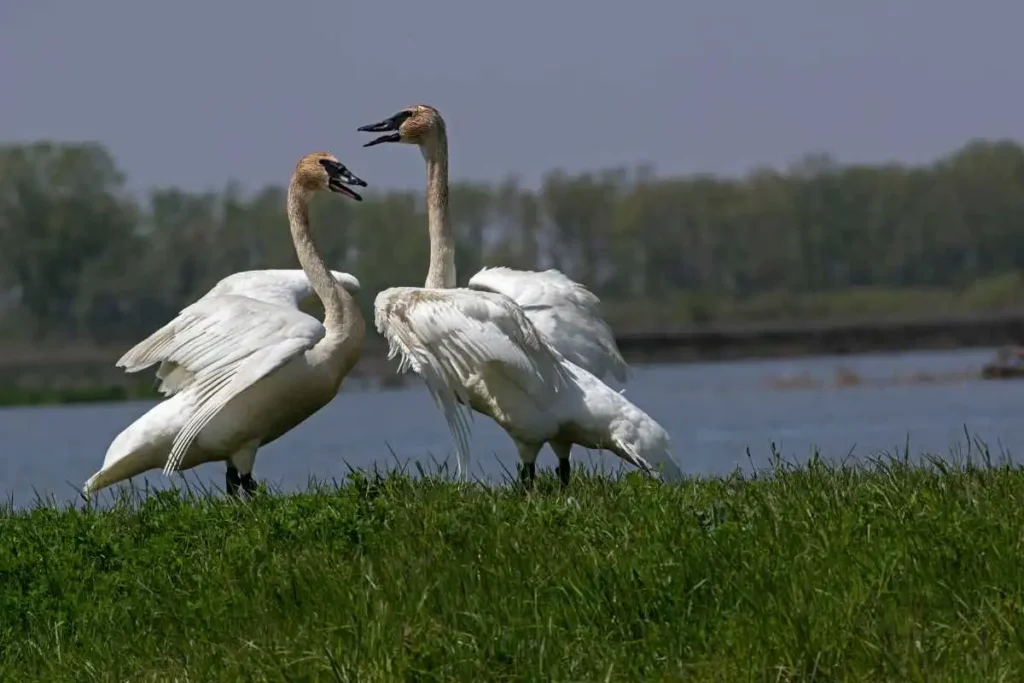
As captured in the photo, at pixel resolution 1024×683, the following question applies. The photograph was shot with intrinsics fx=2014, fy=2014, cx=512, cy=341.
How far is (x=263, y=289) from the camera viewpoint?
40.5 ft

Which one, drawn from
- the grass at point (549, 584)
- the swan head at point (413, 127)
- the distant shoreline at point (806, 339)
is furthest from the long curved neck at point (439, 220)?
the distant shoreline at point (806, 339)

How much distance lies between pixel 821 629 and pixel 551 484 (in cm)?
368

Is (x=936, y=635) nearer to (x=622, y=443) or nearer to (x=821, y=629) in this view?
(x=821, y=629)

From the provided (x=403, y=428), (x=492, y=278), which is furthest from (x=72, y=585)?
(x=403, y=428)

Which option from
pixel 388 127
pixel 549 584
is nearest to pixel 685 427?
pixel 388 127

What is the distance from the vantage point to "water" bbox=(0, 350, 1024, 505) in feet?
70.1

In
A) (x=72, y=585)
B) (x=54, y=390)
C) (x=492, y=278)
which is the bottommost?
(x=54, y=390)

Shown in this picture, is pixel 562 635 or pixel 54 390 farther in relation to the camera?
pixel 54 390

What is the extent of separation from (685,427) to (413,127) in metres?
19.9

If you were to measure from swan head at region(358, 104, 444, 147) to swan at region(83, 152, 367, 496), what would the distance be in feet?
5.89

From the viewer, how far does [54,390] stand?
59.6 meters

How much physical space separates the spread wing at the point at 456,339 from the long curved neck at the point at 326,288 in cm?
127

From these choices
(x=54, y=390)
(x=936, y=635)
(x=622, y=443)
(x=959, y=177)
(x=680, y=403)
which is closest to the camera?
(x=936, y=635)

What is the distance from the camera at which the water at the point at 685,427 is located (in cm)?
2138
